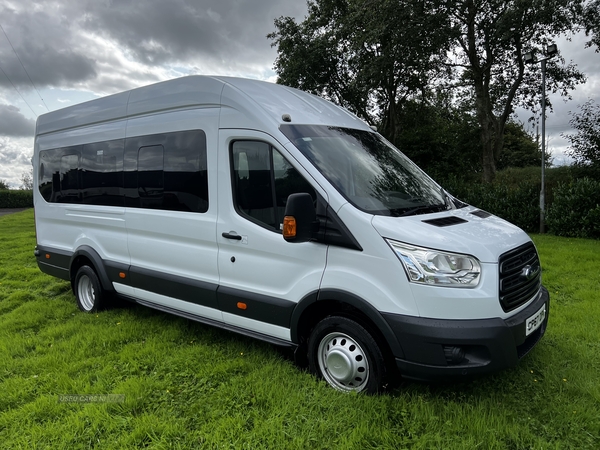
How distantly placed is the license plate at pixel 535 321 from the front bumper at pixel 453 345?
0.25m

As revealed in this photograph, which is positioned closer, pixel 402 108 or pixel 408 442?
pixel 408 442

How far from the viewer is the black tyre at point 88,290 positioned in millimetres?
5551

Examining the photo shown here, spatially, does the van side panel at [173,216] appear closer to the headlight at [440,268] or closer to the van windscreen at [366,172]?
the van windscreen at [366,172]

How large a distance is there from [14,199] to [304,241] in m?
43.0

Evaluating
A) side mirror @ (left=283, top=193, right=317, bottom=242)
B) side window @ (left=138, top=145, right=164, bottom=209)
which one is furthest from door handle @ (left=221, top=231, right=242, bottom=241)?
side window @ (left=138, top=145, right=164, bottom=209)

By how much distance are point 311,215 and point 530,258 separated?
1867 millimetres

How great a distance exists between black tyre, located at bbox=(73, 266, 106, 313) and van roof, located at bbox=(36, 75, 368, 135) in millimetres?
2008

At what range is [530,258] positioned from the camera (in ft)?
11.7

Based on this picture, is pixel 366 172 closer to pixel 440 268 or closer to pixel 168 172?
pixel 440 268

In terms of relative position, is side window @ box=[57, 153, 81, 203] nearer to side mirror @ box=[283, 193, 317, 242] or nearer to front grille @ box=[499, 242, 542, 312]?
side mirror @ box=[283, 193, 317, 242]

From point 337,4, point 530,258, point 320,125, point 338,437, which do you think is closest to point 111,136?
point 320,125

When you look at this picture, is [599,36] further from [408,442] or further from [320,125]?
[408,442]

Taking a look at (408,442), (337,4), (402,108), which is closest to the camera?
(408,442)

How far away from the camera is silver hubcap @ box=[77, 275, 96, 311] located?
5828mm
